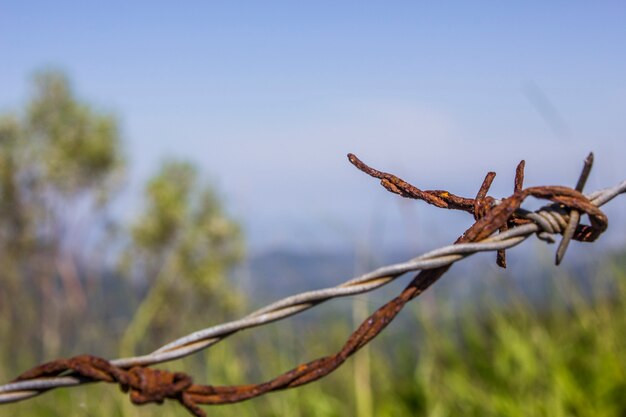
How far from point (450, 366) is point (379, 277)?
2.61 metres

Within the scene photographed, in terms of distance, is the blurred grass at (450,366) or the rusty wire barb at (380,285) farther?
the blurred grass at (450,366)

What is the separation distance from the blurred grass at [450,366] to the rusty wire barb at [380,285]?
6.12ft

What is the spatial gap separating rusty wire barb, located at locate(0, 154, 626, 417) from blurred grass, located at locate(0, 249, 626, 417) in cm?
187

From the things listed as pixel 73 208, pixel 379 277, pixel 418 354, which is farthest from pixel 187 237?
pixel 379 277

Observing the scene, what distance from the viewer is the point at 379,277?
37.9 inches

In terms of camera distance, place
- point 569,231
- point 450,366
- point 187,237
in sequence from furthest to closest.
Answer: point 187,237
point 450,366
point 569,231

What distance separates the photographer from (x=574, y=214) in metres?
0.95

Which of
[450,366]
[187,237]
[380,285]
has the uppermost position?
[187,237]

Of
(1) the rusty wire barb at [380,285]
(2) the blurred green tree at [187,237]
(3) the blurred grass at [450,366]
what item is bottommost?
(3) the blurred grass at [450,366]

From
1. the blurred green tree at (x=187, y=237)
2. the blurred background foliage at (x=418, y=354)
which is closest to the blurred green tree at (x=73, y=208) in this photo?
the blurred green tree at (x=187, y=237)

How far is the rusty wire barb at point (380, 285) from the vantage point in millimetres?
950

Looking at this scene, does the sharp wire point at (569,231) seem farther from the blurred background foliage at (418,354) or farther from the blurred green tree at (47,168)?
the blurred green tree at (47,168)

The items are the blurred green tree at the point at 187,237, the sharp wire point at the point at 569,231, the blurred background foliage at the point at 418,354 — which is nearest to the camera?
the sharp wire point at the point at 569,231

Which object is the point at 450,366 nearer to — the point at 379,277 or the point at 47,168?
the point at 379,277
